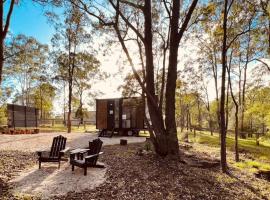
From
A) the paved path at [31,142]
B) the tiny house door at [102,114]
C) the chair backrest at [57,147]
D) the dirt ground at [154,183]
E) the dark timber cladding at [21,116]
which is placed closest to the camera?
the dirt ground at [154,183]

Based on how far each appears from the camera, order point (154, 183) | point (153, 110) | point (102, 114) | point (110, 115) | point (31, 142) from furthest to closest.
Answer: point (102, 114) < point (110, 115) < point (31, 142) < point (153, 110) < point (154, 183)

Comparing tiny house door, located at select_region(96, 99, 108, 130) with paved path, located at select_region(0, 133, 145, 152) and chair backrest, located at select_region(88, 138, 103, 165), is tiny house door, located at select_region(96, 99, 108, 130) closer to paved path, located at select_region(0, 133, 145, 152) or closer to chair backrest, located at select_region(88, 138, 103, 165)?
paved path, located at select_region(0, 133, 145, 152)

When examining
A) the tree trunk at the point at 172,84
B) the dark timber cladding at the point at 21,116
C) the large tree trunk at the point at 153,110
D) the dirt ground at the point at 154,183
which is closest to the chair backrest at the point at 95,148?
the dirt ground at the point at 154,183

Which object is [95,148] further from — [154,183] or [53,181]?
[154,183]

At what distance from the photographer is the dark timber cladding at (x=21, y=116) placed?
21766mm

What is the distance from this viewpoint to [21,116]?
23344 millimetres

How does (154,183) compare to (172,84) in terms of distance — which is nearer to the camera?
(154,183)

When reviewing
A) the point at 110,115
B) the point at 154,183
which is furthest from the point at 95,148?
the point at 110,115

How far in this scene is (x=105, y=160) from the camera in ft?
34.6

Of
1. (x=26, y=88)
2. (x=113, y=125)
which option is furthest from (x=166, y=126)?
(x=26, y=88)

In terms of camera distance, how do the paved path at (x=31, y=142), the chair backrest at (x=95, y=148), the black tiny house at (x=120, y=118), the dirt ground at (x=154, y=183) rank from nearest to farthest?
Result: 1. the dirt ground at (x=154, y=183)
2. the chair backrest at (x=95, y=148)
3. the paved path at (x=31, y=142)
4. the black tiny house at (x=120, y=118)

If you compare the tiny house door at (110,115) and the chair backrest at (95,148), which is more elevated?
the tiny house door at (110,115)

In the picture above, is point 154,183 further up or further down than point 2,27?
further down

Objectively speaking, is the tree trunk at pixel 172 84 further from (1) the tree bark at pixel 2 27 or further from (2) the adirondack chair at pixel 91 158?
(1) the tree bark at pixel 2 27
